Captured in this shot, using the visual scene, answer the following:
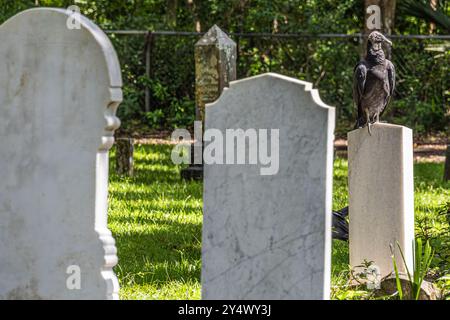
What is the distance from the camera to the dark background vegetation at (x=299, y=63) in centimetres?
1755

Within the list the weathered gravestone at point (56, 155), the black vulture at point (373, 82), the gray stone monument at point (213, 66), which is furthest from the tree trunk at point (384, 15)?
the weathered gravestone at point (56, 155)

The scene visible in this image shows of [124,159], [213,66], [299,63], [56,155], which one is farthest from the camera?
[299,63]

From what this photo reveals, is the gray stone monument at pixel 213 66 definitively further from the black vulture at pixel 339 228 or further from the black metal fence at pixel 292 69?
the black metal fence at pixel 292 69

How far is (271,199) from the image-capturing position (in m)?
5.27

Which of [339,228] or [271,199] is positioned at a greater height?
[271,199]

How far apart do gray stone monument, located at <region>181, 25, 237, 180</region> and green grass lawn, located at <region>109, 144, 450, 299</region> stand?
3.76ft

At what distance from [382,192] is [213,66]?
Result: 5488 millimetres

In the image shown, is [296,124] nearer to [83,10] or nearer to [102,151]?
[102,151]

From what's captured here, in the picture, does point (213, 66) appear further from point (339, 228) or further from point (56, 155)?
point (56, 155)

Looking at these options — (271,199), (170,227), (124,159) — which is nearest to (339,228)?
(170,227)

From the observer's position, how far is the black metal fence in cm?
1753

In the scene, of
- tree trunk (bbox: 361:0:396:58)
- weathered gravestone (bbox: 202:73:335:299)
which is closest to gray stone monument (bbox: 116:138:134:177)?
tree trunk (bbox: 361:0:396:58)

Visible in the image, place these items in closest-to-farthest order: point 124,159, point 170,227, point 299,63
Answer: point 170,227 < point 124,159 < point 299,63

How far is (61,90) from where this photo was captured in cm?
549
